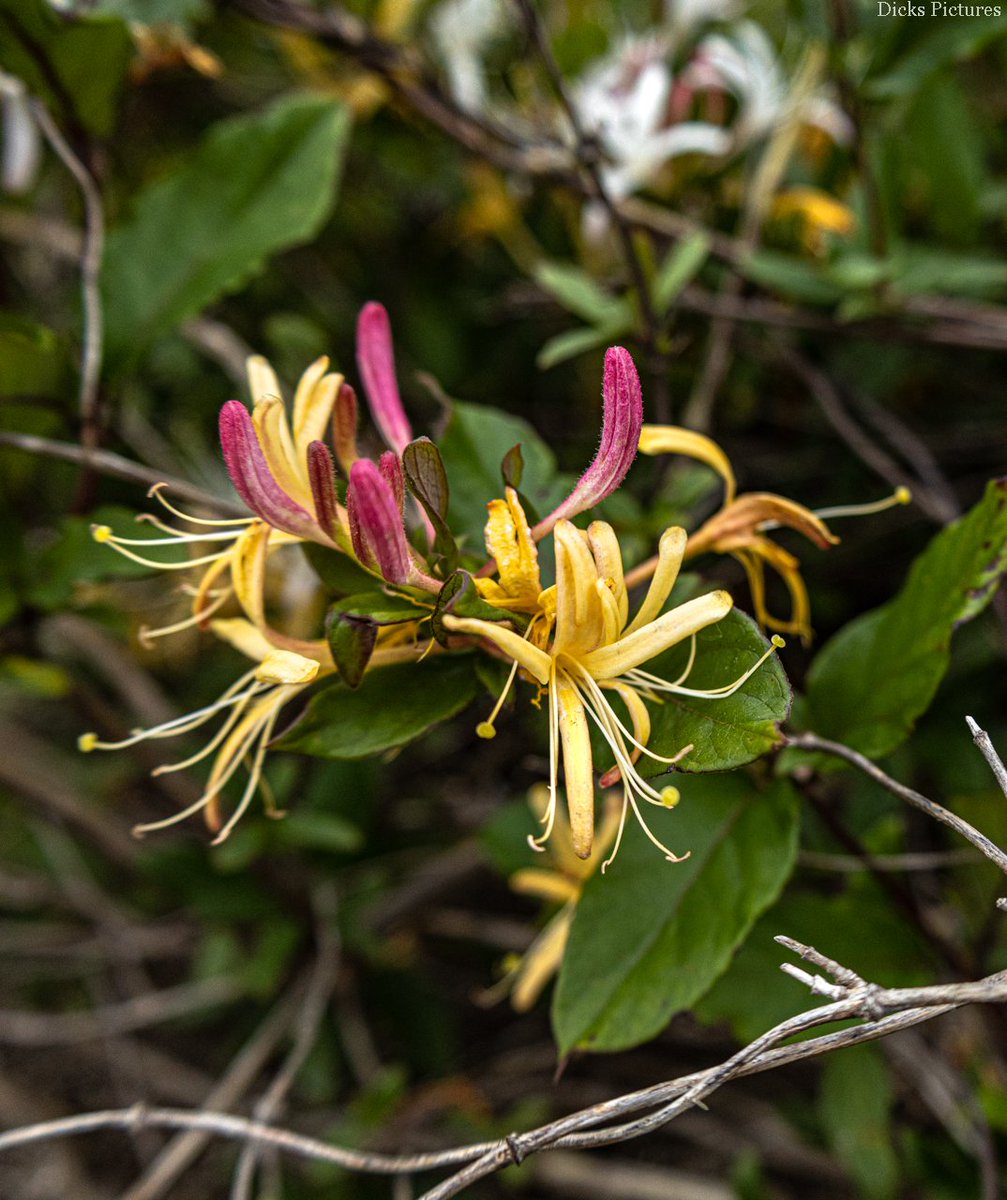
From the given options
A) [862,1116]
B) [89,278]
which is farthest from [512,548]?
[862,1116]

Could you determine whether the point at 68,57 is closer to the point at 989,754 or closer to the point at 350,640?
the point at 350,640

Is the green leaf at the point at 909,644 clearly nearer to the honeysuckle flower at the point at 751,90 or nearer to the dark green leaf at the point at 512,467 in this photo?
the dark green leaf at the point at 512,467

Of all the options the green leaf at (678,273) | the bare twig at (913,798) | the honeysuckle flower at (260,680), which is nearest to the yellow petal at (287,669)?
the honeysuckle flower at (260,680)

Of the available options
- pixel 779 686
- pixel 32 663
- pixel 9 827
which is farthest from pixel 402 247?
pixel 779 686

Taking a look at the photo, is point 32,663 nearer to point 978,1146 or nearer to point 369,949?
point 369,949

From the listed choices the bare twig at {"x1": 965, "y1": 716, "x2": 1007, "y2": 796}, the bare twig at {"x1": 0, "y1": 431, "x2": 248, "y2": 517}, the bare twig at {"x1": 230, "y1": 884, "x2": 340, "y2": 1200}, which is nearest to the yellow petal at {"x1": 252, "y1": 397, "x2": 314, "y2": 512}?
the bare twig at {"x1": 0, "y1": 431, "x2": 248, "y2": 517}

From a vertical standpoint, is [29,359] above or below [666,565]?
above
